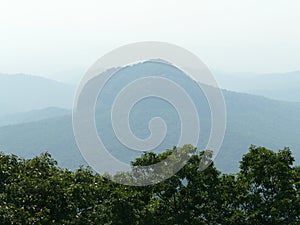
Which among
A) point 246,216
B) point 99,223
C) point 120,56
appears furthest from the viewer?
point 246,216

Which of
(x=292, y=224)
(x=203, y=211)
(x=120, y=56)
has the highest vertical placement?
(x=120, y=56)

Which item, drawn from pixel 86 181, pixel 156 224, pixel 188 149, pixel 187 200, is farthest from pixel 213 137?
pixel 86 181

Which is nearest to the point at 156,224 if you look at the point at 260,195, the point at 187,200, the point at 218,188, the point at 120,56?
the point at 187,200

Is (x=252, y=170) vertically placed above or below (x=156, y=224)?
above

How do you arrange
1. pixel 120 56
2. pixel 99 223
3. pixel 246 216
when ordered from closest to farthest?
pixel 120 56 < pixel 99 223 < pixel 246 216

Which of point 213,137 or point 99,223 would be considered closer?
point 213,137

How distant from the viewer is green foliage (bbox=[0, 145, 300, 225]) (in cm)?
1983

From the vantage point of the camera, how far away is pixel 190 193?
20969 mm

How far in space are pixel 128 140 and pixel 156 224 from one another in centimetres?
460

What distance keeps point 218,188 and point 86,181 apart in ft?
22.3

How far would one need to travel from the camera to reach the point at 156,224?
2062 cm

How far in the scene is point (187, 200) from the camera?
68.5ft

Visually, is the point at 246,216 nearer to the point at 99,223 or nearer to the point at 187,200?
the point at 187,200

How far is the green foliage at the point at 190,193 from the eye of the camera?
1983 centimetres
